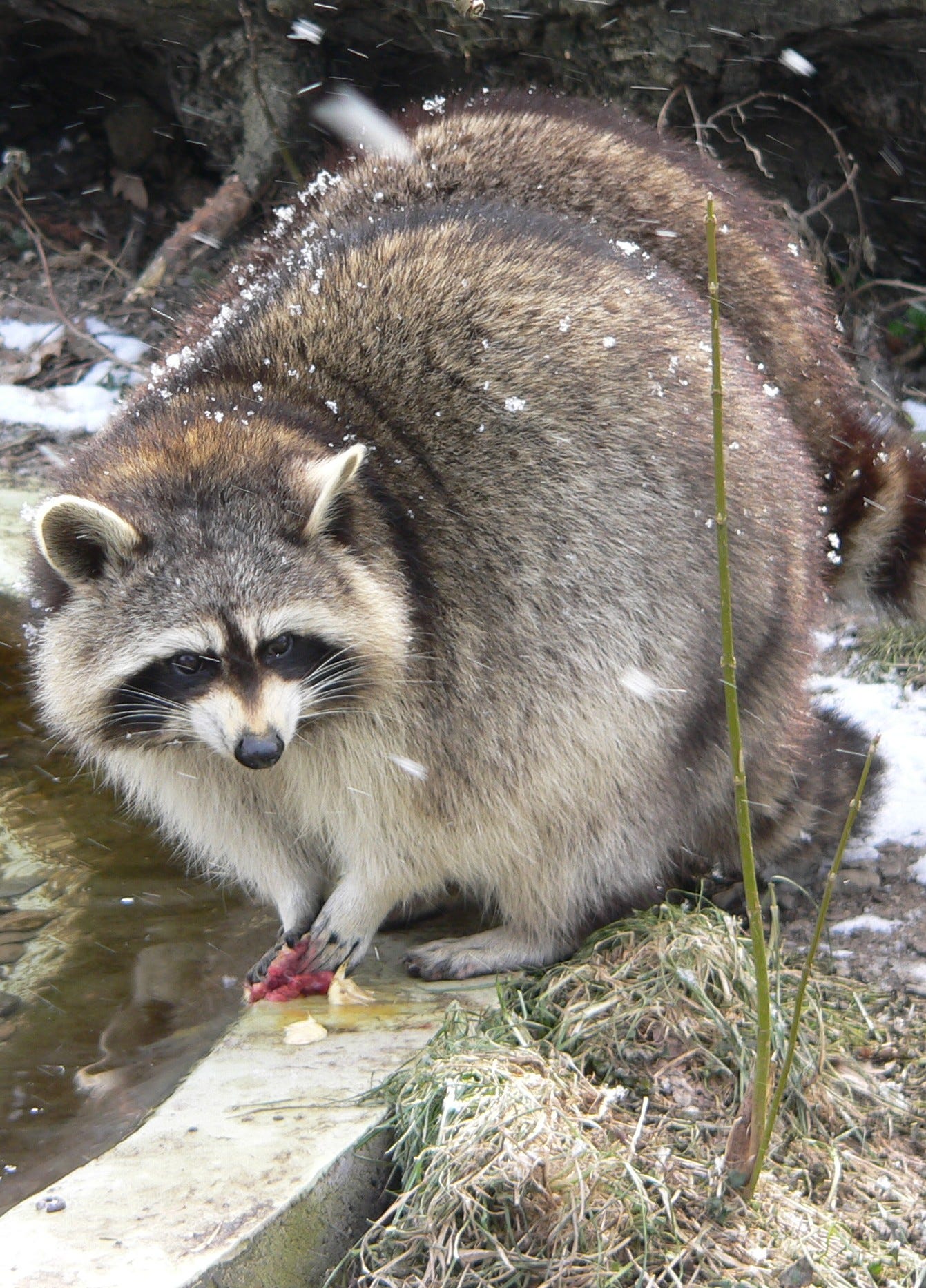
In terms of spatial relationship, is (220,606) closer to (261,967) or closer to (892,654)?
(261,967)

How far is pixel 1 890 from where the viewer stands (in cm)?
370

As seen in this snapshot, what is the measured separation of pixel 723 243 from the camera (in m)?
3.64

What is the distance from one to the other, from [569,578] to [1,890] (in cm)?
174

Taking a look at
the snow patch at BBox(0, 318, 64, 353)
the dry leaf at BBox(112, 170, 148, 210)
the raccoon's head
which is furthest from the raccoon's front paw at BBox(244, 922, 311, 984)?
the dry leaf at BBox(112, 170, 148, 210)

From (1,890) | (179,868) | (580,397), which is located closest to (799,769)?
(580,397)

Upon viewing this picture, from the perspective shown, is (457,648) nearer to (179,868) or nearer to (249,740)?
(249,740)

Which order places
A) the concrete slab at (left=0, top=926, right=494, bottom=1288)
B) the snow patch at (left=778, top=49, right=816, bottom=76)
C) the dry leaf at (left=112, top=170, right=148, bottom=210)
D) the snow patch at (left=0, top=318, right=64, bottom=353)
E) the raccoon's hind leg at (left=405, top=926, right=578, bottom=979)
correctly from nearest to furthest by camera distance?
the concrete slab at (left=0, top=926, right=494, bottom=1288) < the raccoon's hind leg at (left=405, top=926, right=578, bottom=979) < the snow patch at (left=778, top=49, right=816, bottom=76) < the snow patch at (left=0, top=318, right=64, bottom=353) < the dry leaf at (left=112, top=170, right=148, bottom=210)

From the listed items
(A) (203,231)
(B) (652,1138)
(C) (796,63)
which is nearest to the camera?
(B) (652,1138)

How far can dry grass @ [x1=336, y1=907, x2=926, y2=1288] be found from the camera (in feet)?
7.35

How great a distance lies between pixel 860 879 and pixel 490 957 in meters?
0.89

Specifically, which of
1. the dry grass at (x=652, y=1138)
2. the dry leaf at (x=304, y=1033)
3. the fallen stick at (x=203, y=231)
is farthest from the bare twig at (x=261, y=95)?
the dry grass at (x=652, y=1138)

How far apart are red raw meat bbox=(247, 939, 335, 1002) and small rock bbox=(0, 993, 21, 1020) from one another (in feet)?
1.68

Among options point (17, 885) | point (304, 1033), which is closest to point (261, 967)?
point (304, 1033)

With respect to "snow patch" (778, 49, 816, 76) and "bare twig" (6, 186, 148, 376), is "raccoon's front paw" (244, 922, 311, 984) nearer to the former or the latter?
"bare twig" (6, 186, 148, 376)
